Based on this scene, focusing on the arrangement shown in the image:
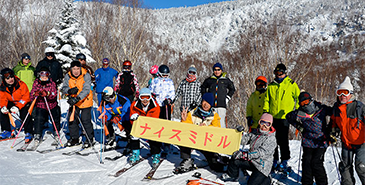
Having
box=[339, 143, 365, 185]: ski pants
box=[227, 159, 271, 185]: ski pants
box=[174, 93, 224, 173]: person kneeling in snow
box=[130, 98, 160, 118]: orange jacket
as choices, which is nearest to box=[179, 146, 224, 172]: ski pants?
box=[174, 93, 224, 173]: person kneeling in snow

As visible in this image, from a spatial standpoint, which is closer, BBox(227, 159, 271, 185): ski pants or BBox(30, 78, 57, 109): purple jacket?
BBox(227, 159, 271, 185): ski pants

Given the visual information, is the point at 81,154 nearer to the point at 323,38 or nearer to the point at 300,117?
the point at 300,117

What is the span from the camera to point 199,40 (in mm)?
112625

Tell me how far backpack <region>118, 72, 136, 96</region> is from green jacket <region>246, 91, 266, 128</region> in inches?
125

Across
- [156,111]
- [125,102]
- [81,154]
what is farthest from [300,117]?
[81,154]

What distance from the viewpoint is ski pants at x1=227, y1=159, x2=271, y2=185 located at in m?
4.17

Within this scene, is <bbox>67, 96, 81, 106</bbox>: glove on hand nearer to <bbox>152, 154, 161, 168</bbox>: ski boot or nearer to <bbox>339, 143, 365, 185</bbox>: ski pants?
<bbox>152, 154, 161, 168</bbox>: ski boot

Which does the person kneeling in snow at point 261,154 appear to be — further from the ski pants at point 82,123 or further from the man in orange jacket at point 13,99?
the man in orange jacket at point 13,99

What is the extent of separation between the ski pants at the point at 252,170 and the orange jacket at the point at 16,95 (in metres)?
5.37

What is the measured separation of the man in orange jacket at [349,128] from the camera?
3822 mm

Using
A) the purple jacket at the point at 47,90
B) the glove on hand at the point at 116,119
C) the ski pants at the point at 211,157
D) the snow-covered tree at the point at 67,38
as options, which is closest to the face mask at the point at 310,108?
the ski pants at the point at 211,157

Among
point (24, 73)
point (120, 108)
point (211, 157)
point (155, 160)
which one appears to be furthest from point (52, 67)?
point (211, 157)

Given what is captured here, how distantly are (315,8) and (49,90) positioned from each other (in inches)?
5578

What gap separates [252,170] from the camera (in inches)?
171
